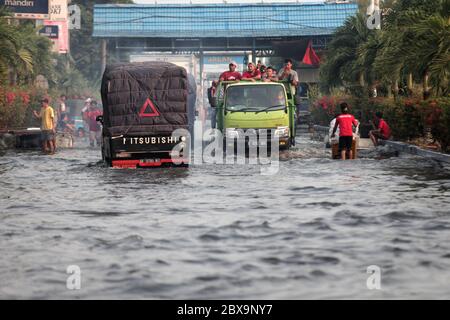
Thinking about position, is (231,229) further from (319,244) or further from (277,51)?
(277,51)

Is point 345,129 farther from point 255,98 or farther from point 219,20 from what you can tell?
point 219,20

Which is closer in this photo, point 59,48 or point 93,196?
point 93,196

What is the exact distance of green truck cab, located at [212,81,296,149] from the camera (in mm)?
26734

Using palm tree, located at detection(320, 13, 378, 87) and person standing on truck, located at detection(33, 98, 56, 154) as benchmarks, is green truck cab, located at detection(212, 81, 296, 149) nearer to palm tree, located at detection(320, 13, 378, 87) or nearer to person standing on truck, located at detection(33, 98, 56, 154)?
person standing on truck, located at detection(33, 98, 56, 154)

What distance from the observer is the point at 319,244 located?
10.3m

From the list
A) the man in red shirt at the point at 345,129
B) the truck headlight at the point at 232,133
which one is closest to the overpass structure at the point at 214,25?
the truck headlight at the point at 232,133

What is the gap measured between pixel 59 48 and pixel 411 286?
208 feet

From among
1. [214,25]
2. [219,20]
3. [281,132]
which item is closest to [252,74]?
[281,132]

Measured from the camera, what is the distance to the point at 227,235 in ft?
36.2

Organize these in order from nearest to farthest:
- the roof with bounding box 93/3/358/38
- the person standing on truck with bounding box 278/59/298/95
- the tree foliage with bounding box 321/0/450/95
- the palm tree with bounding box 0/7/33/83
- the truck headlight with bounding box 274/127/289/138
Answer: the tree foliage with bounding box 321/0/450/95 → the truck headlight with bounding box 274/127/289/138 → the person standing on truck with bounding box 278/59/298/95 → the palm tree with bounding box 0/7/33/83 → the roof with bounding box 93/3/358/38

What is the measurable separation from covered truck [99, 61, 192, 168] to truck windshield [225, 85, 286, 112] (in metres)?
4.32

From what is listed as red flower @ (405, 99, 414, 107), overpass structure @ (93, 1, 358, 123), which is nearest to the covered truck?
red flower @ (405, 99, 414, 107)

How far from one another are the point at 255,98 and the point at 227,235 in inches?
659

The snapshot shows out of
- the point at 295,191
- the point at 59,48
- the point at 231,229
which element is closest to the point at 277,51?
the point at 59,48
